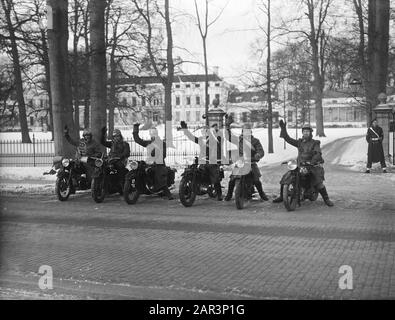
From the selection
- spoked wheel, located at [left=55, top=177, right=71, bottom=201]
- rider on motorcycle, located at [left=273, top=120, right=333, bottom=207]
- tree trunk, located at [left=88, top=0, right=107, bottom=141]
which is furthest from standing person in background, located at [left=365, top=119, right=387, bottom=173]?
spoked wheel, located at [left=55, top=177, right=71, bottom=201]

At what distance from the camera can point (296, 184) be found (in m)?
10.4

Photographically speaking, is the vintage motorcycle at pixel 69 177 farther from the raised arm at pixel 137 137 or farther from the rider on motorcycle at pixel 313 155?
the rider on motorcycle at pixel 313 155

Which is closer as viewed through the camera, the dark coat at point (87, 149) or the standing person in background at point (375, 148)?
the dark coat at point (87, 149)

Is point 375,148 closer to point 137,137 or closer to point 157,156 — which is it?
point 157,156

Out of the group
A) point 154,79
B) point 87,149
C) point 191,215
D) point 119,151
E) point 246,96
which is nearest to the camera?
point 191,215

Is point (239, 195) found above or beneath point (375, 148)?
beneath

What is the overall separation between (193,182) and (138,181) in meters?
1.36

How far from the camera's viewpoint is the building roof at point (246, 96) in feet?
93.1

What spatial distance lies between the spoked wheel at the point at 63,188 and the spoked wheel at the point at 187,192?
9.62ft

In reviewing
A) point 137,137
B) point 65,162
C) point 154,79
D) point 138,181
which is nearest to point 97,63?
point 137,137

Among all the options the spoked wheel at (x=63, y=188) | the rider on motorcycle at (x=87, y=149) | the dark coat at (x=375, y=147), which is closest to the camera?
the spoked wheel at (x=63, y=188)

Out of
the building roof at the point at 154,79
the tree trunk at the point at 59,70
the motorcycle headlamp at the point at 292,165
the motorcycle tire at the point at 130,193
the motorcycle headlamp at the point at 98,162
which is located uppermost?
the building roof at the point at 154,79

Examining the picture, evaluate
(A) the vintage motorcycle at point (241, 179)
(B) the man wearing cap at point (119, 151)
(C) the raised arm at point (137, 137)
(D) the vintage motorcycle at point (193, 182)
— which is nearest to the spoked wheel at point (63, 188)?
(B) the man wearing cap at point (119, 151)
